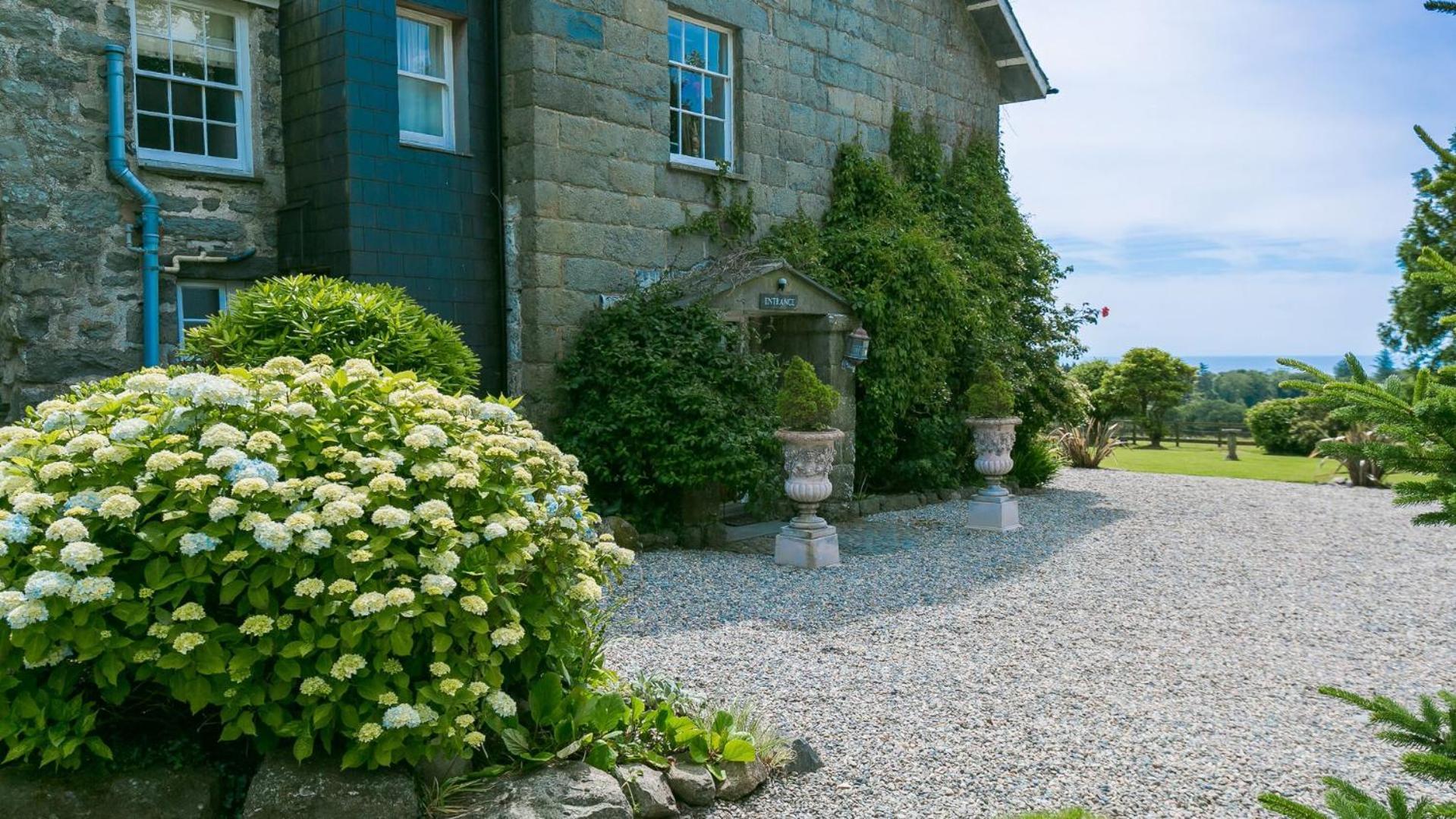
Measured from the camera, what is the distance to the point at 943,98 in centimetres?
1382

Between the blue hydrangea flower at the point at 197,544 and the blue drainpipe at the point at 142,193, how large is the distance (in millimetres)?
5483

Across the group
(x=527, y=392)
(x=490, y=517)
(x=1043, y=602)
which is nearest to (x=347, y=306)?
(x=527, y=392)

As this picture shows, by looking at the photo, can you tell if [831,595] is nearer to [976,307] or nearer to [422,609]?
[422,609]

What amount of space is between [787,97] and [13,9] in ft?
23.1

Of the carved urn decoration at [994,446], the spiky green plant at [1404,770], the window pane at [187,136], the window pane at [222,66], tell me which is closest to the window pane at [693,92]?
the window pane at [222,66]

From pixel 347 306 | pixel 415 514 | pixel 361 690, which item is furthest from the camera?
pixel 347 306

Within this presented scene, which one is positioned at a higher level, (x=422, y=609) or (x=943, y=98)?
(x=943, y=98)

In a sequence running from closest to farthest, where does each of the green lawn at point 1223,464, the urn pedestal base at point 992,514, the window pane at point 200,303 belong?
the window pane at point 200,303, the urn pedestal base at point 992,514, the green lawn at point 1223,464

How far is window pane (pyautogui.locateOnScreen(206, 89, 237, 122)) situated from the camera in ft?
27.6

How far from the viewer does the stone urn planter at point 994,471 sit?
1012 cm

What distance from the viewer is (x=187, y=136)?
326 inches

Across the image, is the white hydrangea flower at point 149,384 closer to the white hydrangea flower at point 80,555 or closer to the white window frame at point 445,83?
the white hydrangea flower at point 80,555

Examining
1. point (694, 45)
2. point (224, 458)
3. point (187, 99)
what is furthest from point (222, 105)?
point (224, 458)

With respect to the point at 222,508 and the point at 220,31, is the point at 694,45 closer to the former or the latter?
the point at 220,31
